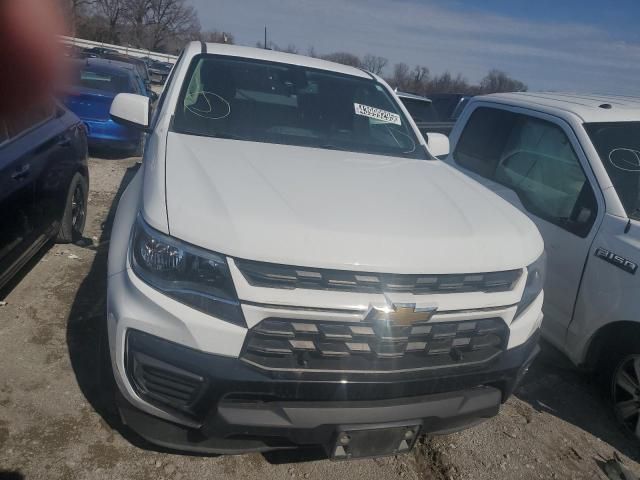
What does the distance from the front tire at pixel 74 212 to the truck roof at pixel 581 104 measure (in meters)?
3.76

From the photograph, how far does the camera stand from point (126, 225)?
7.55 feet

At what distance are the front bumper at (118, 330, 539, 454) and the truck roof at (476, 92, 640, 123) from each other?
7.71 ft

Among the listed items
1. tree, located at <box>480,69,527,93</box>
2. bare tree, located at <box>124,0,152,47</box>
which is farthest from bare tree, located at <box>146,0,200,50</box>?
tree, located at <box>480,69,527,93</box>

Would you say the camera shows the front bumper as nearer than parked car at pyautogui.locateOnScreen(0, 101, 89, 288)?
Yes

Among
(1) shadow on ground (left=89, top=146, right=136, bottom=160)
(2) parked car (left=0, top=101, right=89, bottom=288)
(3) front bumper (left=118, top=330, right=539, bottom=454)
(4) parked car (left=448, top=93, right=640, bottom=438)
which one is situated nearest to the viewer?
(3) front bumper (left=118, top=330, right=539, bottom=454)

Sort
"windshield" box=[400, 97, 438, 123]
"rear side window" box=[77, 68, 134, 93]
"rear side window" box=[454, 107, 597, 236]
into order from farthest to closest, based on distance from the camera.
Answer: "rear side window" box=[77, 68, 134, 93], "windshield" box=[400, 97, 438, 123], "rear side window" box=[454, 107, 597, 236]

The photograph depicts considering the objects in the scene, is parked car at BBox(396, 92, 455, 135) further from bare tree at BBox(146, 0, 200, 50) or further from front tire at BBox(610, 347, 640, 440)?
bare tree at BBox(146, 0, 200, 50)

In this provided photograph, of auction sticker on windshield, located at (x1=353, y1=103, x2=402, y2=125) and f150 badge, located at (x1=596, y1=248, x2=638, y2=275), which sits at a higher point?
auction sticker on windshield, located at (x1=353, y1=103, x2=402, y2=125)

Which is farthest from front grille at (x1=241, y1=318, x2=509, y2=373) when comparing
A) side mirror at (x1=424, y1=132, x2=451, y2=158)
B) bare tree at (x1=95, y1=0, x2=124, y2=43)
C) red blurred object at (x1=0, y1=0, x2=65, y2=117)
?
bare tree at (x1=95, y1=0, x2=124, y2=43)

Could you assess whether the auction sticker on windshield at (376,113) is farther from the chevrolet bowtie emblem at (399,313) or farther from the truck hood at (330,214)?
the chevrolet bowtie emblem at (399,313)

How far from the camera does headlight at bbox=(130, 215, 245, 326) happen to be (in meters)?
1.92

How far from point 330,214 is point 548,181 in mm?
2377

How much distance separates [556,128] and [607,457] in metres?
2.18

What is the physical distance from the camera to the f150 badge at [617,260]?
2.92m
